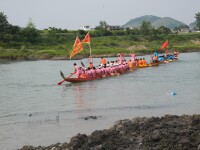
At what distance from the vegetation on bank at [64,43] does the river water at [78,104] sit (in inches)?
1400

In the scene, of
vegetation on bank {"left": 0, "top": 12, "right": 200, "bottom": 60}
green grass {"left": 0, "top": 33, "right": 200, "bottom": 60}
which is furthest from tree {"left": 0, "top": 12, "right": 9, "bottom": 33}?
green grass {"left": 0, "top": 33, "right": 200, "bottom": 60}

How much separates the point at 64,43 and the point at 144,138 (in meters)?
72.1

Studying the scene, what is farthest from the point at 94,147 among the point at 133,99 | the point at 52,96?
the point at 52,96

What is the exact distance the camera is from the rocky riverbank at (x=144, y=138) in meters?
9.77

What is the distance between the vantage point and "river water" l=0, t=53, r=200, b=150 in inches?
577

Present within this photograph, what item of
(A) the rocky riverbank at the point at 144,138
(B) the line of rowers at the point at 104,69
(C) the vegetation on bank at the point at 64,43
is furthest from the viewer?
(C) the vegetation on bank at the point at 64,43

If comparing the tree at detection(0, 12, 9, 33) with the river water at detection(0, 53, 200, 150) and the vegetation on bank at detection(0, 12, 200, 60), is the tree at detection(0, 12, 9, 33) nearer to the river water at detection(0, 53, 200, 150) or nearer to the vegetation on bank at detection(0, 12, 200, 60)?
the vegetation on bank at detection(0, 12, 200, 60)

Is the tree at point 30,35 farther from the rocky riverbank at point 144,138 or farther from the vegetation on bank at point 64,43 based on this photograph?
the rocky riverbank at point 144,138

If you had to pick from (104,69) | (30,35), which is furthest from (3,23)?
(104,69)

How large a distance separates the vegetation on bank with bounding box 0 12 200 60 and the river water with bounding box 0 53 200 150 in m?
35.6

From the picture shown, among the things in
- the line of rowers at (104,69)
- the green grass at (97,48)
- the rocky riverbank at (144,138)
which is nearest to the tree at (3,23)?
the green grass at (97,48)

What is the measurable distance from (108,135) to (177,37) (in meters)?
89.7

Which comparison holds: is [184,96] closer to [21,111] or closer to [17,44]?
[21,111]

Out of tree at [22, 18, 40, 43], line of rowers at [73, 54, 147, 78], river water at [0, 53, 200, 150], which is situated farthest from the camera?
tree at [22, 18, 40, 43]
